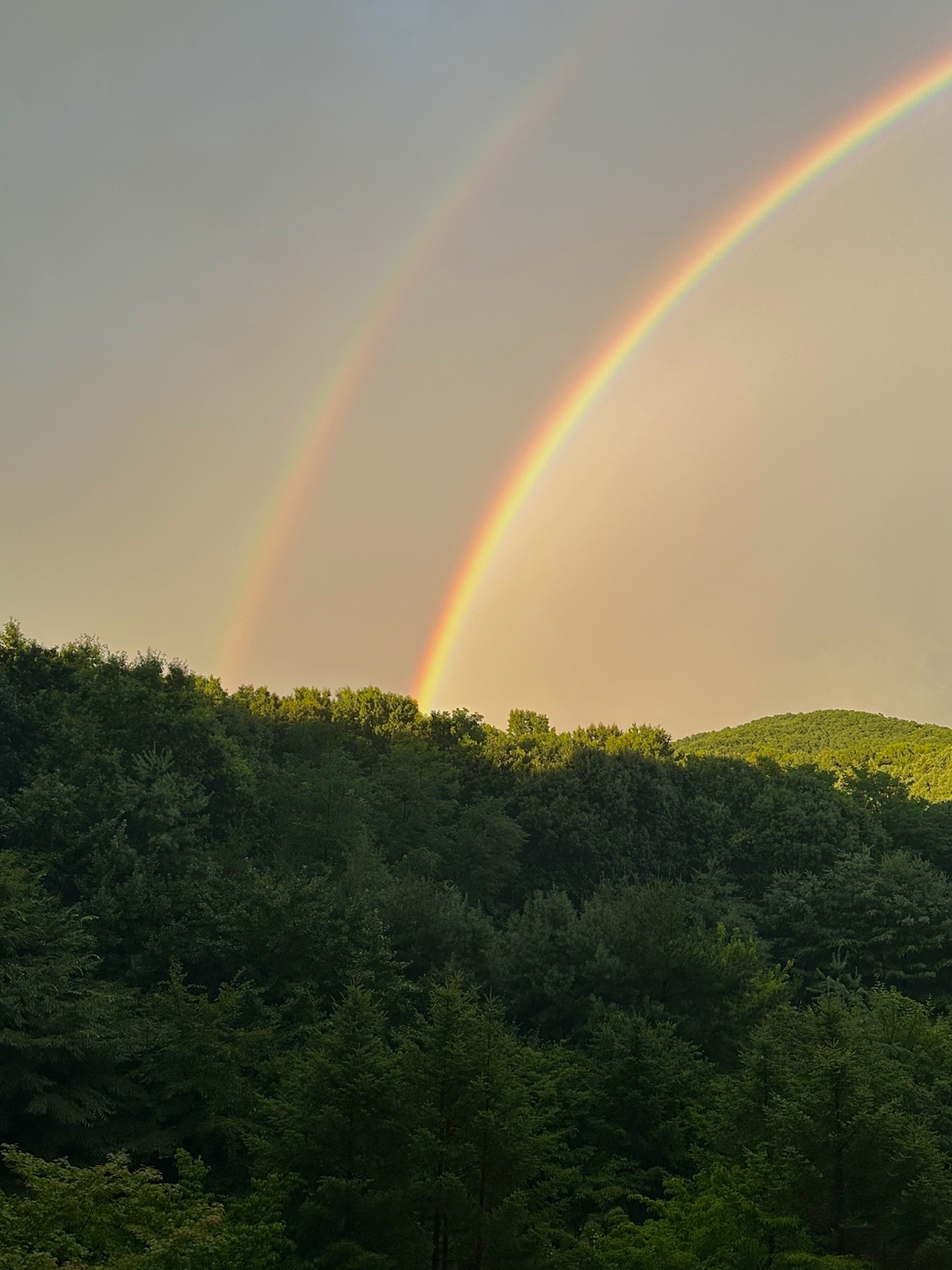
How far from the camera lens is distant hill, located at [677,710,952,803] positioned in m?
74.4

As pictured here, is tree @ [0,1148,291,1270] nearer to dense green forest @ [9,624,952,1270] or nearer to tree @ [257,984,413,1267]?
dense green forest @ [9,624,952,1270]

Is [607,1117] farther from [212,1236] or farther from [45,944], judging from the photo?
[45,944]

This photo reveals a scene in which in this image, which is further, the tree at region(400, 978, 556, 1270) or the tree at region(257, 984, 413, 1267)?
the tree at region(400, 978, 556, 1270)

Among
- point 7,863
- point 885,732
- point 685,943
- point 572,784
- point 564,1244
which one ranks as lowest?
point 564,1244

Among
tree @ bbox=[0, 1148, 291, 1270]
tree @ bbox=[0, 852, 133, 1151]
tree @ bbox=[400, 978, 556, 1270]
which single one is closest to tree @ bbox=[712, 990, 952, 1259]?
tree @ bbox=[400, 978, 556, 1270]

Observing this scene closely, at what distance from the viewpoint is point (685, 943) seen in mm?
27047

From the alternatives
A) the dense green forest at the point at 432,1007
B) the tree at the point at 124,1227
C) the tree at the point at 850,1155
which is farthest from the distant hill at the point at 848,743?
the tree at the point at 124,1227

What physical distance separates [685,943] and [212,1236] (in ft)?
58.8

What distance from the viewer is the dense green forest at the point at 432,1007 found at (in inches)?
562

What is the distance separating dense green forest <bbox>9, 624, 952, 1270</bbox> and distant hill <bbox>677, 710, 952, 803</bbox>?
22272 millimetres

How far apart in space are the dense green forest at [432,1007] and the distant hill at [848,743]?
22.3m

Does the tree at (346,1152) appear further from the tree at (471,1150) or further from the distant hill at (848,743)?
the distant hill at (848,743)

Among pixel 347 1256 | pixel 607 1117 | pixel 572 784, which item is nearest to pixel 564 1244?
pixel 347 1256

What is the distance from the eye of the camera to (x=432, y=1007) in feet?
→ 52.5
